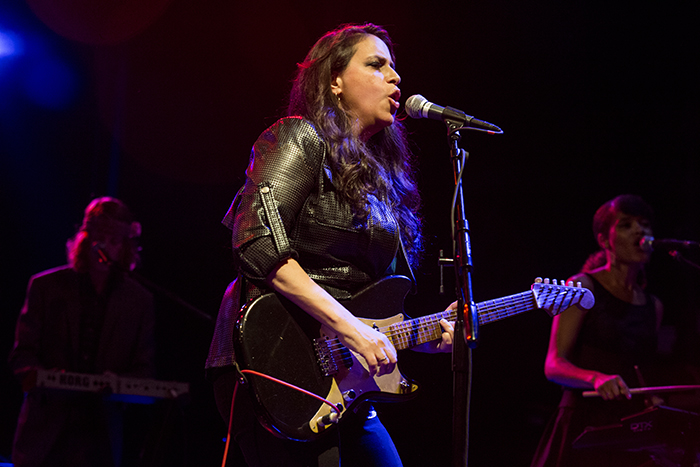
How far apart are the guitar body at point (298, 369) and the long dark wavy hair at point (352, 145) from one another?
401 mm

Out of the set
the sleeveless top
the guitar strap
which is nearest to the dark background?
the sleeveless top

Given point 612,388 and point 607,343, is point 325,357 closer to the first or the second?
point 612,388

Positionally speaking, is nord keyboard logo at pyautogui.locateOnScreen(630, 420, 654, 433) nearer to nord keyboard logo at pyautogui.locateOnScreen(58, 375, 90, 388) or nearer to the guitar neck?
the guitar neck

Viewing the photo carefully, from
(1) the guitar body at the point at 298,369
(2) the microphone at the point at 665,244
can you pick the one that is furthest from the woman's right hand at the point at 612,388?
(1) the guitar body at the point at 298,369

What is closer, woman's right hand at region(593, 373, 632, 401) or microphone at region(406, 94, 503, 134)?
microphone at region(406, 94, 503, 134)

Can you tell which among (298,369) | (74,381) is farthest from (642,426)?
(74,381)

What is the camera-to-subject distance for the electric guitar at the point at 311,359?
1688 millimetres

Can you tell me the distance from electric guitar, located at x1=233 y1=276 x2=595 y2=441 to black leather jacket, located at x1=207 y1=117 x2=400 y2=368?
0.32ft

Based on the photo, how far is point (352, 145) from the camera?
2141mm

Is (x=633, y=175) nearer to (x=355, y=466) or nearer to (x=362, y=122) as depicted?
(x=362, y=122)

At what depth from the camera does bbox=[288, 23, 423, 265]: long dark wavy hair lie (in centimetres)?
205

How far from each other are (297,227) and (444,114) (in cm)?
67

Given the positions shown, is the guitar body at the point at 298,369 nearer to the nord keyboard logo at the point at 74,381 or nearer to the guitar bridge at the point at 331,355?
the guitar bridge at the point at 331,355

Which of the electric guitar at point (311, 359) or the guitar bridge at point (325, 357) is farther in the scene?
the guitar bridge at point (325, 357)
